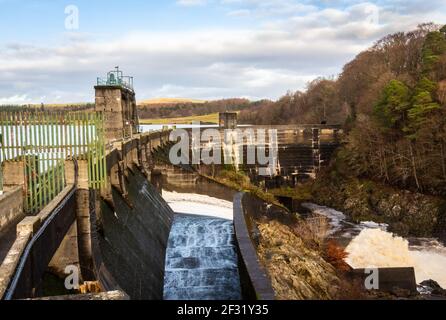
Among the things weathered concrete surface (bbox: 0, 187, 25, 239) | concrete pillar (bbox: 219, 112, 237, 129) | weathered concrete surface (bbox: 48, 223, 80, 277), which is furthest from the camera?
concrete pillar (bbox: 219, 112, 237, 129)

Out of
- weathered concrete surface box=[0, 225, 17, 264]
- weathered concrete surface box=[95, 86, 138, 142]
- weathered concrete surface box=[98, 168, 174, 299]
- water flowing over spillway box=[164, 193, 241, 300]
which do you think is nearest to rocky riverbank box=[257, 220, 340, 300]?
water flowing over spillway box=[164, 193, 241, 300]

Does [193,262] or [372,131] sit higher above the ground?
[372,131]

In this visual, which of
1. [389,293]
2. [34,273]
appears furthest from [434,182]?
[34,273]

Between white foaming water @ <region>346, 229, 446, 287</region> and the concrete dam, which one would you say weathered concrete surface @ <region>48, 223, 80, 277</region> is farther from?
white foaming water @ <region>346, 229, 446, 287</region>

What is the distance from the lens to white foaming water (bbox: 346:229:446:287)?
25.0 m

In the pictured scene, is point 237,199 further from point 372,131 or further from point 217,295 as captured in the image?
point 372,131

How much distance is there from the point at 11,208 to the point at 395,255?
23.2 m

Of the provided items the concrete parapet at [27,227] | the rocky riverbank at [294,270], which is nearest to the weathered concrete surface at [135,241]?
the rocky riverbank at [294,270]

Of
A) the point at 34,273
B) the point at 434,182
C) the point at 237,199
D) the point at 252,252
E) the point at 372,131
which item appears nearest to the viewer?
the point at 34,273

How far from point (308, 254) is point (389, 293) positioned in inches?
170

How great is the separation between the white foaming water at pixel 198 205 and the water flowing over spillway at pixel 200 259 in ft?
0.22

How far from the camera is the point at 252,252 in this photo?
11.3m

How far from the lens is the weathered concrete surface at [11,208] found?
10.5m

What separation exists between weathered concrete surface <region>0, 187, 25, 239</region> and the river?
18.5 meters
